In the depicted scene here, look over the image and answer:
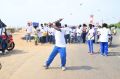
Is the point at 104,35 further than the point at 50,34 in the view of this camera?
No

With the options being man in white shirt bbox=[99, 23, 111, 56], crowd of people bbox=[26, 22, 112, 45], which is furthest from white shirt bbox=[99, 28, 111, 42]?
crowd of people bbox=[26, 22, 112, 45]

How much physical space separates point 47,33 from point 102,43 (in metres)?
10.4

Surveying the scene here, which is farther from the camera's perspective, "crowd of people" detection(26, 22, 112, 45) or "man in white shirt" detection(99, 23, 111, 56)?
"crowd of people" detection(26, 22, 112, 45)

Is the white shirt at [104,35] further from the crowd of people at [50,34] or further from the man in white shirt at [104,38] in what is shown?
the crowd of people at [50,34]

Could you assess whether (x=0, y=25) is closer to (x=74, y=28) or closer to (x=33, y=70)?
(x=33, y=70)

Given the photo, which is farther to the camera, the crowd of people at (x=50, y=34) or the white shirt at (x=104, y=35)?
the crowd of people at (x=50, y=34)

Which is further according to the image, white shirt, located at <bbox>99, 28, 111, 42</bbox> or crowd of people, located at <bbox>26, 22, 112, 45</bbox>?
crowd of people, located at <bbox>26, 22, 112, 45</bbox>

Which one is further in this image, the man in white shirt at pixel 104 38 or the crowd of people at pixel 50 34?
the crowd of people at pixel 50 34

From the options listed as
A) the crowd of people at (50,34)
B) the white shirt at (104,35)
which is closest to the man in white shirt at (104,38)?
the white shirt at (104,35)

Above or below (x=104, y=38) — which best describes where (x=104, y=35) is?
above

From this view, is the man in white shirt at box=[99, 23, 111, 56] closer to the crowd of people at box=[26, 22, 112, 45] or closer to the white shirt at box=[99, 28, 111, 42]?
the white shirt at box=[99, 28, 111, 42]

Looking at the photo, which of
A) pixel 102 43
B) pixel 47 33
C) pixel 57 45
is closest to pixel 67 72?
pixel 57 45

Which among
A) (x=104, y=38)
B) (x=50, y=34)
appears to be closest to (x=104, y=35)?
(x=104, y=38)

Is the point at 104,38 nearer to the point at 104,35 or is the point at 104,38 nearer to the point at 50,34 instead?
the point at 104,35
